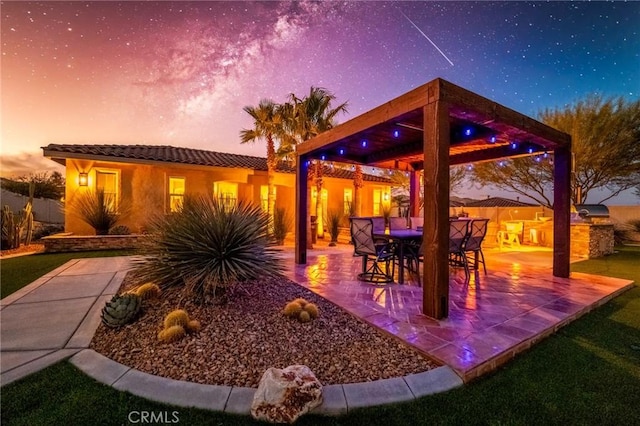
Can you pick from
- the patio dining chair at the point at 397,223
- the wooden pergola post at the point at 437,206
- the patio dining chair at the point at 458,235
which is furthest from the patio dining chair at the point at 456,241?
the wooden pergola post at the point at 437,206

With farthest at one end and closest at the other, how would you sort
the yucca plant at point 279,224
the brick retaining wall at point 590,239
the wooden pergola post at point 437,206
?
the yucca plant at point 279,224 < the brick retaining wall at point 590,239 < the wooden pergola post at point 437,206

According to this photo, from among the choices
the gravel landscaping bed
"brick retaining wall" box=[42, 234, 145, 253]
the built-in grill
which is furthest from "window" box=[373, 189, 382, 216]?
the gravel landscaping bed

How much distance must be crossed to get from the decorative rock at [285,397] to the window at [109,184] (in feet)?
34.7

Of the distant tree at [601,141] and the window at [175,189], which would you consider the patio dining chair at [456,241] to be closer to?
the distant tree at [601,141]

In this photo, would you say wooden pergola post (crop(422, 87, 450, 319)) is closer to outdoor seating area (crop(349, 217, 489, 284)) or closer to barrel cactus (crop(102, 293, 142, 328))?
outdoor seating area (crop(349, 217, 489, 284))

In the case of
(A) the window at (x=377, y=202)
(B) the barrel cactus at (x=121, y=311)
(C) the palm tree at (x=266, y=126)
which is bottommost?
(B) the barrel cactus at (x=121, y=311)

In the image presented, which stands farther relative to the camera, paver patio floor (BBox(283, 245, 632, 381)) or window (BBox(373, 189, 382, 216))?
window (BBox(373, 189, 382, 216))

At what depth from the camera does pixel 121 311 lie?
312 cm

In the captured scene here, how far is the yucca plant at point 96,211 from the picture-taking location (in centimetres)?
905

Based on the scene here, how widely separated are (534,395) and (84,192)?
12259mm

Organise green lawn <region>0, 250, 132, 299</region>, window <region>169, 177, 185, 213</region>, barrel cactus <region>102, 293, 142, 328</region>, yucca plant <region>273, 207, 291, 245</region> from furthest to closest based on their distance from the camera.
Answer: window <region>169, 177, 185, 213</region> → yucca plant <region>273, 207, 291, 245</region> → green lawn <region>0, 250, 132, 299</region> → barrel cactus <region>102, 293, 142, 328</region>

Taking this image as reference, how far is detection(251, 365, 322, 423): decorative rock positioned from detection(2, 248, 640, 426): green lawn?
9 centimetres

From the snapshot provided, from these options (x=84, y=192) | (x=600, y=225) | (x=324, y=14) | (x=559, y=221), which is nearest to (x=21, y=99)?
(x=84, y=192)

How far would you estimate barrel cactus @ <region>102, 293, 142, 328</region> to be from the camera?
3096 mm
